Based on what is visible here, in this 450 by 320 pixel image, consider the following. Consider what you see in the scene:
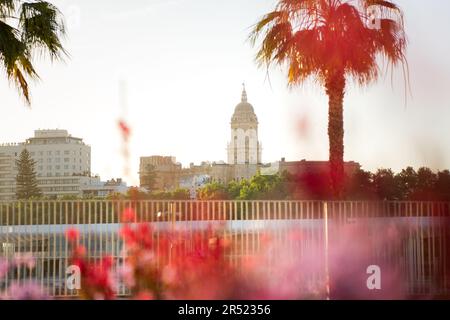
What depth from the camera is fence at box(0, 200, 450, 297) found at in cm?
854

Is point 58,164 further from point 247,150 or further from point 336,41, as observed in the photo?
point 336,41

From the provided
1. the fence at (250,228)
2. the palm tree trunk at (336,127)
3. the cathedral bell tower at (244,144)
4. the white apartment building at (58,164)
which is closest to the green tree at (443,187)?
the fence at (250,228)

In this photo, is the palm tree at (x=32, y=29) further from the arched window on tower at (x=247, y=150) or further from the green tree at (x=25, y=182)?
the arched window on tower at (x=247, y=150)

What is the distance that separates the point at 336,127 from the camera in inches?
387

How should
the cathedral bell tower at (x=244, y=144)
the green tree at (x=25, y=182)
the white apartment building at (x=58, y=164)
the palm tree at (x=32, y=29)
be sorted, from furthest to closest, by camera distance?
the cathedral bell tower at (x=244, y=144) < the white apartment building at (x=58, y=164) < the green tree at (x=25, y=182) < the palm tree at (x=32, y=29)

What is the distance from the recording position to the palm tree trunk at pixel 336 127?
9758 mm

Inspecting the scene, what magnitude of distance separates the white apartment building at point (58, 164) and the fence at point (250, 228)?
135ft

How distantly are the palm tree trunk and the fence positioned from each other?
683 millimetres

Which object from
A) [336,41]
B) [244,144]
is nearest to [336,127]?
[336,41]

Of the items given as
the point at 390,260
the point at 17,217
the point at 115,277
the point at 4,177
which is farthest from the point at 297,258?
the point at 4,177

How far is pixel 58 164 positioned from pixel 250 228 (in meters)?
61.0
